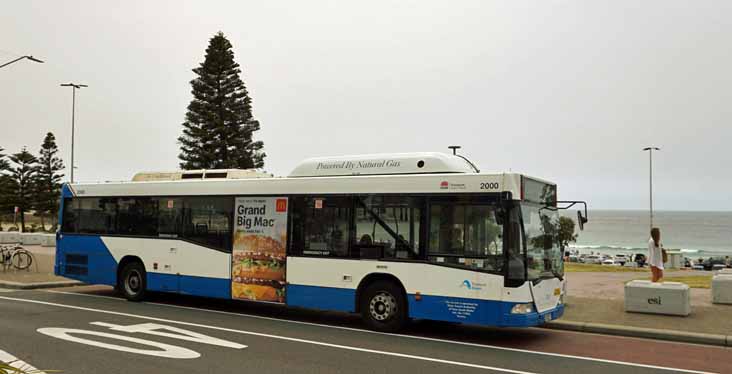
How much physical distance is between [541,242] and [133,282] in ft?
30.1

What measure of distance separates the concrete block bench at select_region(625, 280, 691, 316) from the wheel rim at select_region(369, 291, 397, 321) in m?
5.29

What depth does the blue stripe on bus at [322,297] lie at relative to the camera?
36.7ft

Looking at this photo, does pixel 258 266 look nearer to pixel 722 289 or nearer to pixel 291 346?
pixel 291 346

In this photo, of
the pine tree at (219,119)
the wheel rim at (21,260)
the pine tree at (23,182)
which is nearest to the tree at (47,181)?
the pine tree at (23,182)

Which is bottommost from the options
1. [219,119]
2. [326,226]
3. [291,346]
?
[291,346]

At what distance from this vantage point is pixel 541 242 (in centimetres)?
1034

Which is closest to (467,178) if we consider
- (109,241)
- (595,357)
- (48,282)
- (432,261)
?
(432,261)

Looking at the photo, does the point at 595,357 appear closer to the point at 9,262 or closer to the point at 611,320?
the point at 611,320

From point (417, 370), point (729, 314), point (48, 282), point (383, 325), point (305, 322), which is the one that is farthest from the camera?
point (48, 282)

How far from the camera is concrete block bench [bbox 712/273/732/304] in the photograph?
1388 centimetres

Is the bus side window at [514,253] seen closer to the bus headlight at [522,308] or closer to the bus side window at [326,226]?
the bus headlight at [522,308]

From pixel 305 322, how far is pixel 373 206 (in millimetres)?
2607

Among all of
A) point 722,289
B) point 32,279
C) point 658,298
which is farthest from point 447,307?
point 32,279

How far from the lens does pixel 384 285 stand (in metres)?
10.9
